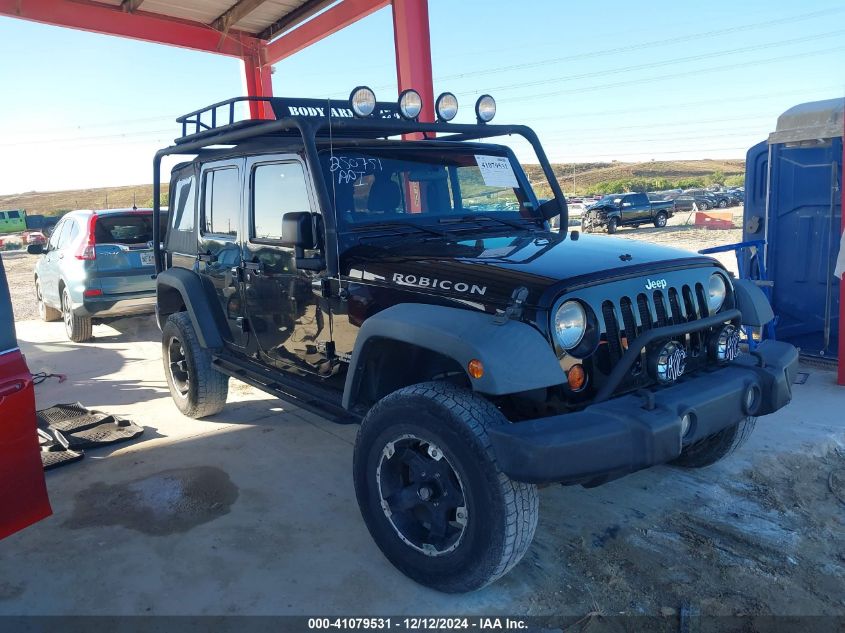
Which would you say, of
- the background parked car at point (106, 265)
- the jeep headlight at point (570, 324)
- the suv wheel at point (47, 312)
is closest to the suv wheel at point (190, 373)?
the background parked car at point (106, 265)

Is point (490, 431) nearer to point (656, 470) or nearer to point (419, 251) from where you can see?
point (419, 251)

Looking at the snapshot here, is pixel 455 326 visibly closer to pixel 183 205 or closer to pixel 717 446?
pixel 717 446

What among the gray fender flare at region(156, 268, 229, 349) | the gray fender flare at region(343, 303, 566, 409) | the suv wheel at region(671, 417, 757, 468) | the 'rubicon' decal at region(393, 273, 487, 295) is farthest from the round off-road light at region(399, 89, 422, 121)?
the suv wheel at region(671, 417, 757, 468)

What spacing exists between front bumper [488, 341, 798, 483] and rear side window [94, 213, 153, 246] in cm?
672

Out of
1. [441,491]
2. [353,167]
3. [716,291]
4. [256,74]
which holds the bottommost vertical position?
[441,491]

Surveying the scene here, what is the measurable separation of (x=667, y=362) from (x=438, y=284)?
105 centimetres

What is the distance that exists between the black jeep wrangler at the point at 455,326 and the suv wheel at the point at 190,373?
0.98 ft

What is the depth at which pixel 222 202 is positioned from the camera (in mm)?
4477

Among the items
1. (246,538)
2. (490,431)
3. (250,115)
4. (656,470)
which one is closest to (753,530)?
(656,470)

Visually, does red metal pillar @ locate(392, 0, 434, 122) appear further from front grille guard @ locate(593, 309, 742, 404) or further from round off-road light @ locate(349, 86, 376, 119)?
front grille guard @ locate(593, 309, 742, 404)

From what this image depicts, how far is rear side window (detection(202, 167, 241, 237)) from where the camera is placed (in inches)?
169

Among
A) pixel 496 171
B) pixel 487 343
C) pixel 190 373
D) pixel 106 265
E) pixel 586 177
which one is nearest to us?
pixel 487 343

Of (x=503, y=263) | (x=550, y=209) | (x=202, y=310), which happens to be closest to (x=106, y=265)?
(x=202, y=310)

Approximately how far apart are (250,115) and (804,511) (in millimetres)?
9778
